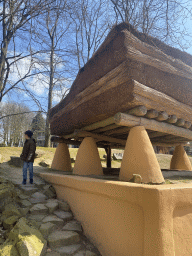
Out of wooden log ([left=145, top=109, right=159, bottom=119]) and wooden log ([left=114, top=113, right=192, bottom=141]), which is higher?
wooden log ([left=145, top=109, right=159, bottom=119])

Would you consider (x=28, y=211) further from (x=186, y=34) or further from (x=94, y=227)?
(x=186, y=34)

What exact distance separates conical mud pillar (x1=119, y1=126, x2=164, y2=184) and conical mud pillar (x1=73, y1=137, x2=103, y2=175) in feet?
3.89

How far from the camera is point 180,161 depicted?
18.1 ft

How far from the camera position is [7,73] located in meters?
5.79

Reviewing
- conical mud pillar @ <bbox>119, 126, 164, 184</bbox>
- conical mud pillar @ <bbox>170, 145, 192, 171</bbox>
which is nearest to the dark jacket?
conical mud pillar @ <bbox>119, 126, 164, 184</bbox>

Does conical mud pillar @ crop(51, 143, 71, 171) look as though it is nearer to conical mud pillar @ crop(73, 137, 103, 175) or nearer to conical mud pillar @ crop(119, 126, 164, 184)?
conical mud pillar @ crop(73, 137, 103, 175)

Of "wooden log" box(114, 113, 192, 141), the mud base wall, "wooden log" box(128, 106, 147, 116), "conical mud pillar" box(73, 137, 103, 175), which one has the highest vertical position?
"wooden log" box(128, 106, 147, 116)

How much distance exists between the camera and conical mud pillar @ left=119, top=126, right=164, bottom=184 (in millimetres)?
2779

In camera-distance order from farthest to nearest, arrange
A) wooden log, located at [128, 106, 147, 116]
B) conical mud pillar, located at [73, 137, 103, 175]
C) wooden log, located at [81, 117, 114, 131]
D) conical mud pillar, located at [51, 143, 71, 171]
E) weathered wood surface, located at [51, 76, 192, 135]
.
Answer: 1. conical mud pillar, located at [51, 143, 71, 171]
2. conical mud pillar, located at [73, 137, 103, 175]
3. wooden log, located at [81, 117, 114, 131]
4. wooden log, located at [128, 106, 147, 116]
5. weathered wood surface, located at [51, 76, 192, 135]

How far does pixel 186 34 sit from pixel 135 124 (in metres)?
2.00

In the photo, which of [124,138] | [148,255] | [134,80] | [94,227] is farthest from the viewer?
[124,138]

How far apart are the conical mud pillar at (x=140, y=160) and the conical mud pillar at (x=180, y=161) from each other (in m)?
3.08

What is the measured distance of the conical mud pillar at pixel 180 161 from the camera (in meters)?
5.40

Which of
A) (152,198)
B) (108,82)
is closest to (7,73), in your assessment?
(108,82)
